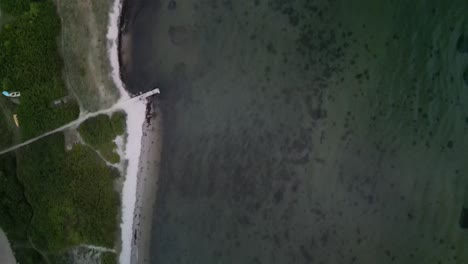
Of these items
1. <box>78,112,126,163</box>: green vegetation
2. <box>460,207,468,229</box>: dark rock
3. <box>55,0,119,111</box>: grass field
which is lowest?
<box>460,207,468,229</box>: dark rock

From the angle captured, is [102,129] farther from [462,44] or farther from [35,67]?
[462,44]

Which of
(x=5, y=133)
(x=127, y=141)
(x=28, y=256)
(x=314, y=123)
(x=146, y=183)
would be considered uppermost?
(x=5, y=133)

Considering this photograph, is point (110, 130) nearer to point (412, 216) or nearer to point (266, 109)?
point (266, 109)

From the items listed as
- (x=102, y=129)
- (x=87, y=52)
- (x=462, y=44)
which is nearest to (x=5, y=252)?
(x=102, y=129)

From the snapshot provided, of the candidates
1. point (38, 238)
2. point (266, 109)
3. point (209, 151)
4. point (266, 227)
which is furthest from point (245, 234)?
point (38, 238)

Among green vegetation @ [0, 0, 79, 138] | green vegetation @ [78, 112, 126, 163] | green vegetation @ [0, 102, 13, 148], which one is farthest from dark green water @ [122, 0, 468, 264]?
green vegetation @ [0, 102, 13, 148]

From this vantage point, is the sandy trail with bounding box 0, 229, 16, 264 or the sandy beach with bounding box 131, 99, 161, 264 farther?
the sandy beach with bounding box 131, 99, 161, 264

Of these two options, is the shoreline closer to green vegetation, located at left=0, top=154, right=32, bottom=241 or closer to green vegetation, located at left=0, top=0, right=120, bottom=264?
green vegetation, located at left=0, top=0, right=120, bottom=264
